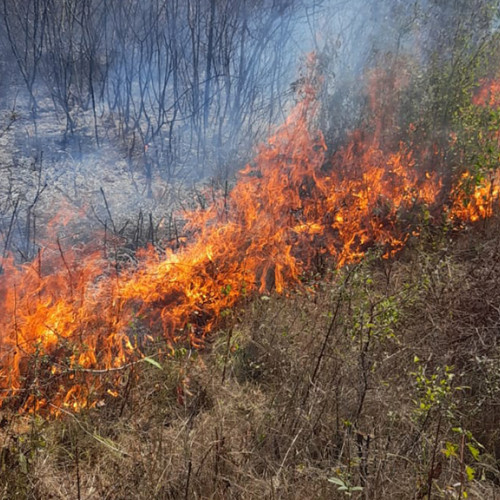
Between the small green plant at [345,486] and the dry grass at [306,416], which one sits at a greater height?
the small green plant at [345,486]

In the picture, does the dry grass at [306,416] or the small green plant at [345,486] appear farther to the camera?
the dry grass at [306,416]

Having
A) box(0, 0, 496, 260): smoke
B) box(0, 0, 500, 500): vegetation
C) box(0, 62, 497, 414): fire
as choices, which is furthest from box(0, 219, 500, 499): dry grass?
box(0, 0, 496, 260): smoke

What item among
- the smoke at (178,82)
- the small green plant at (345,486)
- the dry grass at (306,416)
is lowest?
the dry grass at (306,416)

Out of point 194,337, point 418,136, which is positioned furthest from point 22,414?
point 418,136

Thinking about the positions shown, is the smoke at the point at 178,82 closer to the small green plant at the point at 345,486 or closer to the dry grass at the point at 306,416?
the dry grass at the point at 306,416

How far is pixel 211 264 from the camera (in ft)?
12.6

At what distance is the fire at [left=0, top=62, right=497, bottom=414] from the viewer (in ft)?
9.17

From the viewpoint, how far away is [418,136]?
5.43 m

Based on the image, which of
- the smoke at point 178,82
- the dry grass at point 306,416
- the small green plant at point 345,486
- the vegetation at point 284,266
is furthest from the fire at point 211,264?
the small green plant at point 345,486

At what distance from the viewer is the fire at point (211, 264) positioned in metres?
2.79

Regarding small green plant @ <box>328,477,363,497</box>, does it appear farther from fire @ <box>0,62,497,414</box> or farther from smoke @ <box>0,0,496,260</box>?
smoke @ <box>0,0,496,260</box>

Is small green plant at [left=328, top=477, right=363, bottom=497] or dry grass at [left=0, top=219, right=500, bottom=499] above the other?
small green plant at [left=328, top=477, right=363, bottom=497]

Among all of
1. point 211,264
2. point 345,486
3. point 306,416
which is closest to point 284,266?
point 211,264

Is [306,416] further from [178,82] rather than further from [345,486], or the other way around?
[178,82]
